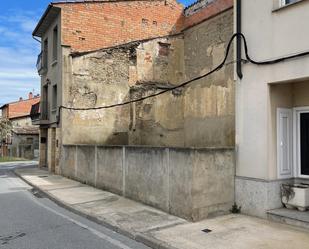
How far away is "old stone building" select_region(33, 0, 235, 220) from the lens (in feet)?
41.4

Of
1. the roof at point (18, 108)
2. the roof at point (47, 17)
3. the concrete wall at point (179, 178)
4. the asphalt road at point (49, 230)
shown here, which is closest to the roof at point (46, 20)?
the roof at point (47, 17)

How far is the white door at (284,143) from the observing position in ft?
26.5

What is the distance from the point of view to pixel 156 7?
20328mm

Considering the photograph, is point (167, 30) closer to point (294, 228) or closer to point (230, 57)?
point (230, 57)

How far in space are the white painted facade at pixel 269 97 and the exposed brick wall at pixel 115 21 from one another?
11.1 m

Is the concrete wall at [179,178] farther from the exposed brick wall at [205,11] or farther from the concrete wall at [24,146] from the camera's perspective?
the concrete wall at [24,146]

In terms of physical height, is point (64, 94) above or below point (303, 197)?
above

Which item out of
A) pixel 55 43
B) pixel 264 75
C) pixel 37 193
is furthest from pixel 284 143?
pixel 55 43

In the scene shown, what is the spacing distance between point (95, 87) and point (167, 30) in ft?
18.2

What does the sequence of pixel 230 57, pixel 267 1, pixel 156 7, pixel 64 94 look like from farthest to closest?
pixel 156 7, pixel 64 94, pixel 230 57, pixel 267 1

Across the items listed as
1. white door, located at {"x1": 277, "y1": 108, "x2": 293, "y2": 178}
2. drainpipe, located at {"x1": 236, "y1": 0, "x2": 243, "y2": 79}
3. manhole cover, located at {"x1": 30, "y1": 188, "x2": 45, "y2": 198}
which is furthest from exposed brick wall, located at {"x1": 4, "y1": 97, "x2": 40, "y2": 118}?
white door, located at {"x1": 277, "y1": 108, "x2": 293, "y2": 178}

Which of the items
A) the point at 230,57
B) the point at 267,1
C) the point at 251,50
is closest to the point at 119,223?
the point at 251,50

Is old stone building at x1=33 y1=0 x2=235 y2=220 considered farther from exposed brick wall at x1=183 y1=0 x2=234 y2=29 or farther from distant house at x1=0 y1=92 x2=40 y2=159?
distant house at x1=0 y1=92 x2=40 y2=159

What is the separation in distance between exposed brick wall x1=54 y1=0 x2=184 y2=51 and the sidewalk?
33.1 ft
